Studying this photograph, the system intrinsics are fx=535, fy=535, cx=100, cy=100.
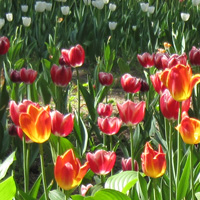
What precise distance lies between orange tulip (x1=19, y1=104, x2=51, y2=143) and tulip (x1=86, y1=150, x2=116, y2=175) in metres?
0.29

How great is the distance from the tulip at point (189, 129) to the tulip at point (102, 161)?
0.30 metres

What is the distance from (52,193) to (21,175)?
1.05m

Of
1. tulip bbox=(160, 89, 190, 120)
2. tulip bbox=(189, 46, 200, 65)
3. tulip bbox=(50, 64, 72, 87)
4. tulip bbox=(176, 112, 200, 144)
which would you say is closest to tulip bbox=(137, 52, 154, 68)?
tulip bbox=(189, 46, 200, 65)

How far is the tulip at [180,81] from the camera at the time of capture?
52.2 inches

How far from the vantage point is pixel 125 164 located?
1.74 m

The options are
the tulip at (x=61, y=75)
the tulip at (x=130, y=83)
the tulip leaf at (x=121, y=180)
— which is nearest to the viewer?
the tulip leaf at (x=121, y=180)

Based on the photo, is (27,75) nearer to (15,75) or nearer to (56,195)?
(15,75)

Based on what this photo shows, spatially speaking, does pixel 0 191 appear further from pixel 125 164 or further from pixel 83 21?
pixel 83 21

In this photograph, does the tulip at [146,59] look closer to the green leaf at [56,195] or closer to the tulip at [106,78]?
the tulip at [106,78]

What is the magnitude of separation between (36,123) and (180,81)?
374 millimetres

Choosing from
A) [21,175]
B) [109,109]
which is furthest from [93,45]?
[109,109]

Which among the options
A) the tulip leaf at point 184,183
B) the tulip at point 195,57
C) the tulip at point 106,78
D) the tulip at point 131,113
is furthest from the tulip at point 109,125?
the tulip at point 195,57

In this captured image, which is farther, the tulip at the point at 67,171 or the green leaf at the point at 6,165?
the green leaf at the point at 6,165

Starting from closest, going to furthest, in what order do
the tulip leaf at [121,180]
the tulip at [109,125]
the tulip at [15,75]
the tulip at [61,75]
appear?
the tulip leaf at [121,180]
the tulip at [109,125]
the tulip at [61,75]
the tulip at [15,75]
